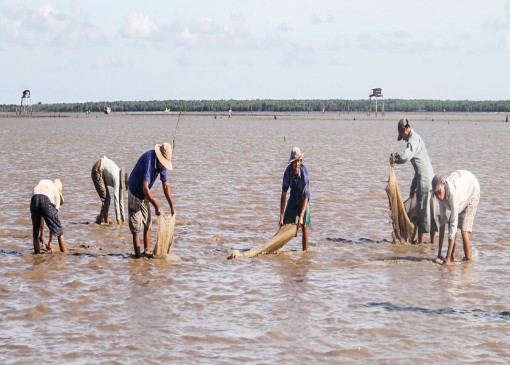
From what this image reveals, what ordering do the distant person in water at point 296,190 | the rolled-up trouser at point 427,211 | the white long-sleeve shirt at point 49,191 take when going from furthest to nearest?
the rolled-up trouser at point 427,211 < the distant person in water at point 296,190 < the white long-sleeve shirt at point 49,191

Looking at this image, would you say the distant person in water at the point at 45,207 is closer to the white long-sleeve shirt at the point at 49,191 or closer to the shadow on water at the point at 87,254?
the white long-sleeve shirt at the point at 49,191

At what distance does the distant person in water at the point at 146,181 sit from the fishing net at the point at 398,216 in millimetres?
3215

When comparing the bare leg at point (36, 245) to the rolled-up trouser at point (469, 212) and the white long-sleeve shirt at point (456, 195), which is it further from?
Result: the rolled-up trouser at point (469, 212)

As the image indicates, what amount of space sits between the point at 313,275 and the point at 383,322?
213 centimetres

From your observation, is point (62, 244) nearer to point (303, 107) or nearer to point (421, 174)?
point (421, 174)

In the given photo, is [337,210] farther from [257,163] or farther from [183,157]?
[183,157]

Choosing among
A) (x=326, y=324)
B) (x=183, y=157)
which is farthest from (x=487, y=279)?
(x=183, y=157)

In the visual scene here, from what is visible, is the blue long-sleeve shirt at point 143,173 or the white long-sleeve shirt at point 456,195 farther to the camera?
the blue long-sleeve shirt at point 143,173

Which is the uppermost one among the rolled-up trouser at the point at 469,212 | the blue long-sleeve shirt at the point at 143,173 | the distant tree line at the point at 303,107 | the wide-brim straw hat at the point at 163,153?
the wide-brim straw hat at the point at 163,153

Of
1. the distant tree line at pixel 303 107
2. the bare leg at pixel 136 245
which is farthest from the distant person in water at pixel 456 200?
the distant tree line at pixel 303 107

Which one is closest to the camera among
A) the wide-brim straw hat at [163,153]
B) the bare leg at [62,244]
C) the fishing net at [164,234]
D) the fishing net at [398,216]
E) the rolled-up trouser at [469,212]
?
the wide-brim straw hat at [163,153]

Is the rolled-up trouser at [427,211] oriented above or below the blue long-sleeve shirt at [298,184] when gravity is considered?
below

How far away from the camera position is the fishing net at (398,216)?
38.0 ft

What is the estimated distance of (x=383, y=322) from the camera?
7.82m
